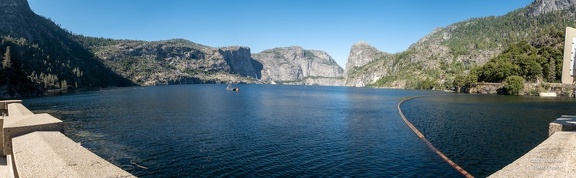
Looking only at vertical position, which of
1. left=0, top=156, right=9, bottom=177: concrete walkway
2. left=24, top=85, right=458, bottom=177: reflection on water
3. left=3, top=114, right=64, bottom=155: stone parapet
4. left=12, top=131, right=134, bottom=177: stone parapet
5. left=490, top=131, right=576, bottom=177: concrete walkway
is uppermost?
left=3, top=114, right=64, bottom=155: stone parapet

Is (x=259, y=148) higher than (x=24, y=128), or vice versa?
(x=24, y=128)

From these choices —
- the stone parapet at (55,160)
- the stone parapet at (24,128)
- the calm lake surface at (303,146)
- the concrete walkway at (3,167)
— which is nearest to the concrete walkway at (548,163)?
the calm lake surface at (303,146)

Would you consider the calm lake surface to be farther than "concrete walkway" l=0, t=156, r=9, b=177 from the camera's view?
Yes

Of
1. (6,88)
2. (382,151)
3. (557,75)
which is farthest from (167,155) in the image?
(557,75)

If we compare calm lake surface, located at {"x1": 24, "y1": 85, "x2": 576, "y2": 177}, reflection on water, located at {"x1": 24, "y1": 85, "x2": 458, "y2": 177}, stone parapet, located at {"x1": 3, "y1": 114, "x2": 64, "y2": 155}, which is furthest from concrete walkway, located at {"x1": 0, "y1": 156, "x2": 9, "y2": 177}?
calm lake surface, located at {"x1": 24, "y1": 85, "x2": 576, "y2": 177}

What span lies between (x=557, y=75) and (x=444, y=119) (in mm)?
163847

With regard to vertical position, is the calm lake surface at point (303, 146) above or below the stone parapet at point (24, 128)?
below

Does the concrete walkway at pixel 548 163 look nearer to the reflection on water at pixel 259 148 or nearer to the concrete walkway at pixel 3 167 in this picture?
the reflection on water at pixel 259 148

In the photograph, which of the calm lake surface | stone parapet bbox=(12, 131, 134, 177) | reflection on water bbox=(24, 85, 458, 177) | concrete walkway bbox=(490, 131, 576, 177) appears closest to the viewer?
stone parapet bbox=(12, 131, 134, 177)

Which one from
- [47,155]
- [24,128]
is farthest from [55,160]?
[24,128]

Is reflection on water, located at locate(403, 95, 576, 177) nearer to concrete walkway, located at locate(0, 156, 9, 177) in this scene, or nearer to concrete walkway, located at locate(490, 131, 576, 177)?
concrete walkway, located at locate(490, 131, 576, 177)

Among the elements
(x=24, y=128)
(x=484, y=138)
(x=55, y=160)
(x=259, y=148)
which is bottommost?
(x=259, y=148)

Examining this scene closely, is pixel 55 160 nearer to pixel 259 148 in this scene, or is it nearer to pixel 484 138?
pixel 259 148

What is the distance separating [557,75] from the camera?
179 m
